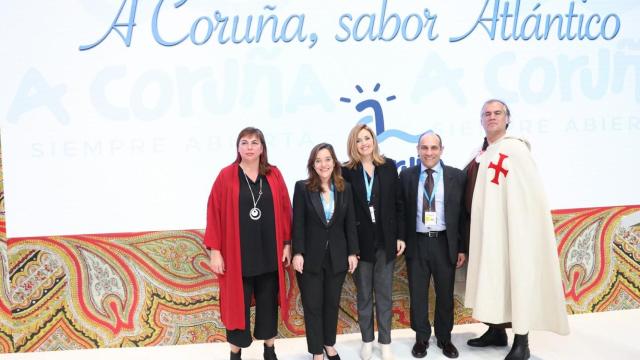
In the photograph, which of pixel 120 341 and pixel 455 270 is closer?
pixel 455 270

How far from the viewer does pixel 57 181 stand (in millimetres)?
3264

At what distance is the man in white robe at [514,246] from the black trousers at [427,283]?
19 centimetres

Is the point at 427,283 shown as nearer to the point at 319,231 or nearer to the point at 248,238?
the point at 319,231

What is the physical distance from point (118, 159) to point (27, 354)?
1551 mm

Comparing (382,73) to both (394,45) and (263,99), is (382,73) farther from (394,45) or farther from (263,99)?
(263,99)

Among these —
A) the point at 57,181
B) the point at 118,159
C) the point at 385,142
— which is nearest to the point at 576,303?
the point at 385,142

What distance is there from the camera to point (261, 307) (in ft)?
9.40

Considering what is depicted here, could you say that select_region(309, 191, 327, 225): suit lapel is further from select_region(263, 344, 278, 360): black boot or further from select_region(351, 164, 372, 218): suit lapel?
select_region(263, 344, 278, 360): black boot

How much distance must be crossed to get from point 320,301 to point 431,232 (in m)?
0.85

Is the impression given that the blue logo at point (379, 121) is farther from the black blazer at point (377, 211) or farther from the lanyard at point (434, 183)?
the black blazer at point (377, 211)

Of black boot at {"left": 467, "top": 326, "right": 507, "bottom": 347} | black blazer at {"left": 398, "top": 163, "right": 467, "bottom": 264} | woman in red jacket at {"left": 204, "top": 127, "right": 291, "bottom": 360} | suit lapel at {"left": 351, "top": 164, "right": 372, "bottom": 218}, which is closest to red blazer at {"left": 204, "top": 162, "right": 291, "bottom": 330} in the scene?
woman in red jacket at {"left": 204, "top": 127, "right": 291, "bottom": 360}

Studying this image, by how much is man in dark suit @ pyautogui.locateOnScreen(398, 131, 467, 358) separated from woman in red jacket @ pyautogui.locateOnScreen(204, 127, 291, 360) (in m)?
0.82

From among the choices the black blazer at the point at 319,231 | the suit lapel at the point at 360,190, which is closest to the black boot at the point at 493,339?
the black blazer at the point at 319,231

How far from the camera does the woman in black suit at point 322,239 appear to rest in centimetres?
274
